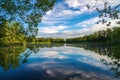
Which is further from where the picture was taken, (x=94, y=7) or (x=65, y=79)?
(x=65, y=79)

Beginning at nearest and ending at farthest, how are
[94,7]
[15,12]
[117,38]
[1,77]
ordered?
[94,7] < [117,38] < [15,12] < [1,77]

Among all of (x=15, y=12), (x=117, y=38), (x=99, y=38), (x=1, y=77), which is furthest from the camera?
(x=99, y=38)

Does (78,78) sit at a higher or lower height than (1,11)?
lower

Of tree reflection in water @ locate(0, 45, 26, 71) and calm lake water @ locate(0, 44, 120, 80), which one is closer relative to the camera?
calm lake water @ locate(0, 44, 120, 80)

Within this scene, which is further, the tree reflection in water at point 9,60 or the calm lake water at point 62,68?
the tree reflection in water at point 9,60

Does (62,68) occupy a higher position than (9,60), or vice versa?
(9,60)

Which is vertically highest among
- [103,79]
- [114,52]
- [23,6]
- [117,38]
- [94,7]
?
[23,6]

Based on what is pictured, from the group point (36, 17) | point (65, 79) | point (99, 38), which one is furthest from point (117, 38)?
point (99, 38)

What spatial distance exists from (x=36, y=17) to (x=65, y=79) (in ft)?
29.2

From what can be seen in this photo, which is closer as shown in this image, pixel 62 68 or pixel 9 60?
pixel 62 68

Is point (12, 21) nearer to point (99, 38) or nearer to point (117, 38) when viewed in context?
point (117, 38)

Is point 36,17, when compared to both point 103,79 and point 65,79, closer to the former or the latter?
point 65,79

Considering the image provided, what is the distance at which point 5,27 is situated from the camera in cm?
1552

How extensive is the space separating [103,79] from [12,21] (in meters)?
11.3
